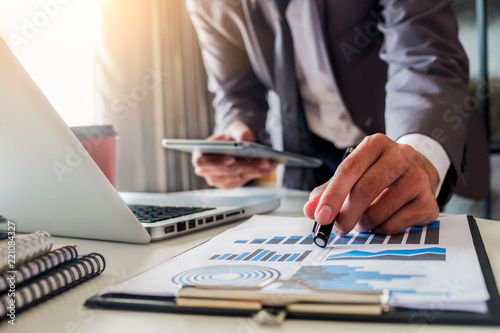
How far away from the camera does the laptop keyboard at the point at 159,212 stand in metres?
0.67

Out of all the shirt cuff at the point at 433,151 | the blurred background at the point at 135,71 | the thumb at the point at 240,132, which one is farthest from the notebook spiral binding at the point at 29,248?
the blurred background at the point at 135,71

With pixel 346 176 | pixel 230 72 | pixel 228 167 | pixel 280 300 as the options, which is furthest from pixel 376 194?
pixel 230 72

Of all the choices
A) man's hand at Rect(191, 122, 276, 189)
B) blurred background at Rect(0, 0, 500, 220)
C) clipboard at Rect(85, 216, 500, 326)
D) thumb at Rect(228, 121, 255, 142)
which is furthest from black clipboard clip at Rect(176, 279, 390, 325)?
blurred background at Rect(0, 0, 500, 220)

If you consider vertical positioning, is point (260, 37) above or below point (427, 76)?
above

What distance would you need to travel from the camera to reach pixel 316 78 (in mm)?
1349

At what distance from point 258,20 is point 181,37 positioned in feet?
5.23

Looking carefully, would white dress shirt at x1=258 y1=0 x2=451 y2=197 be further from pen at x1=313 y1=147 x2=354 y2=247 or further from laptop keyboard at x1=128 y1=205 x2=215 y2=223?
pen at x1=313 y1=147 x2=354 y2=247

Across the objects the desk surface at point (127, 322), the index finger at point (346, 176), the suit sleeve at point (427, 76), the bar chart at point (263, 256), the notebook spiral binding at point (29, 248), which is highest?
the suit sleeve at point (427, 76)

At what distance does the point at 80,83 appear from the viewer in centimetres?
235

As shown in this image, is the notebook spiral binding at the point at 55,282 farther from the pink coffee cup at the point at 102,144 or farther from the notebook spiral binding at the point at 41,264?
the pink coffee cup at the point at 102,144

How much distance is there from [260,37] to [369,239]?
97 centimetres

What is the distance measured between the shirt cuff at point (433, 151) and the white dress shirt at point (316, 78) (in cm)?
49

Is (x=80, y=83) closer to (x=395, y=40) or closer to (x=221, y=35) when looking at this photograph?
(x=221, y=35)

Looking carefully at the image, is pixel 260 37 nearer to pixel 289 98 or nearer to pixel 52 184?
pixel 289 98
